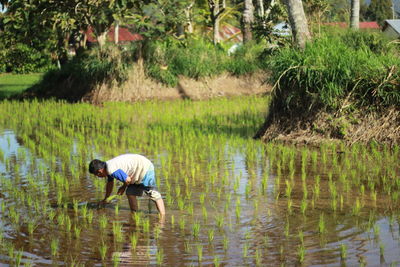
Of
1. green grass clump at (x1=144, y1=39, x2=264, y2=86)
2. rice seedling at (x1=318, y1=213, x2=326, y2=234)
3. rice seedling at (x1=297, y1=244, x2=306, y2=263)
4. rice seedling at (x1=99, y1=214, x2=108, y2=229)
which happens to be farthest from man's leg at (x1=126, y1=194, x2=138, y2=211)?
green grass clump at (x1=144, y1=39, x2=264, y2=86)

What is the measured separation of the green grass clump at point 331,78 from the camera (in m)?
10.6

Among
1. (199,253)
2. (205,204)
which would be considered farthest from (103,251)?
(205,204)

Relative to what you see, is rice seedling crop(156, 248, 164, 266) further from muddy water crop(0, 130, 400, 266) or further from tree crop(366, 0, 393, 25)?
tree crop(366, 0, 393, 25)

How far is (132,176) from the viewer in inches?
272

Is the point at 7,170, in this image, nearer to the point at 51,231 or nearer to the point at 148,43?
the point at 51,231

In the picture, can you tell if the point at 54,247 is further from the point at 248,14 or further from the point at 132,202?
the point at 248,14

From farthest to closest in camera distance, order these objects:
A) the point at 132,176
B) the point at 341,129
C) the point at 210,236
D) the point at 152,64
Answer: the point at 152,64 < the point at 341,129 < the point at 132,176 < the point at 210,236

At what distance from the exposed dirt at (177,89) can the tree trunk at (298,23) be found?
18.5ft

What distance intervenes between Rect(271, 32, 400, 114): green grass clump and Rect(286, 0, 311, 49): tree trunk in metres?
0.47

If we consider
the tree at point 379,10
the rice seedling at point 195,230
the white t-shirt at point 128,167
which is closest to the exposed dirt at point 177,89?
the white t-shirt at point 128,167

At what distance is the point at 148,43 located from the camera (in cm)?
1920

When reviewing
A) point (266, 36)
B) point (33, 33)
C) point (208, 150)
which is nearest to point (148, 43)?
point (33, 33)

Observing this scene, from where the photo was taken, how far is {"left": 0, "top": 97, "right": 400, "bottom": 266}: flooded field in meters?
5.59

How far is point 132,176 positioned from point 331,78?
4.94m
